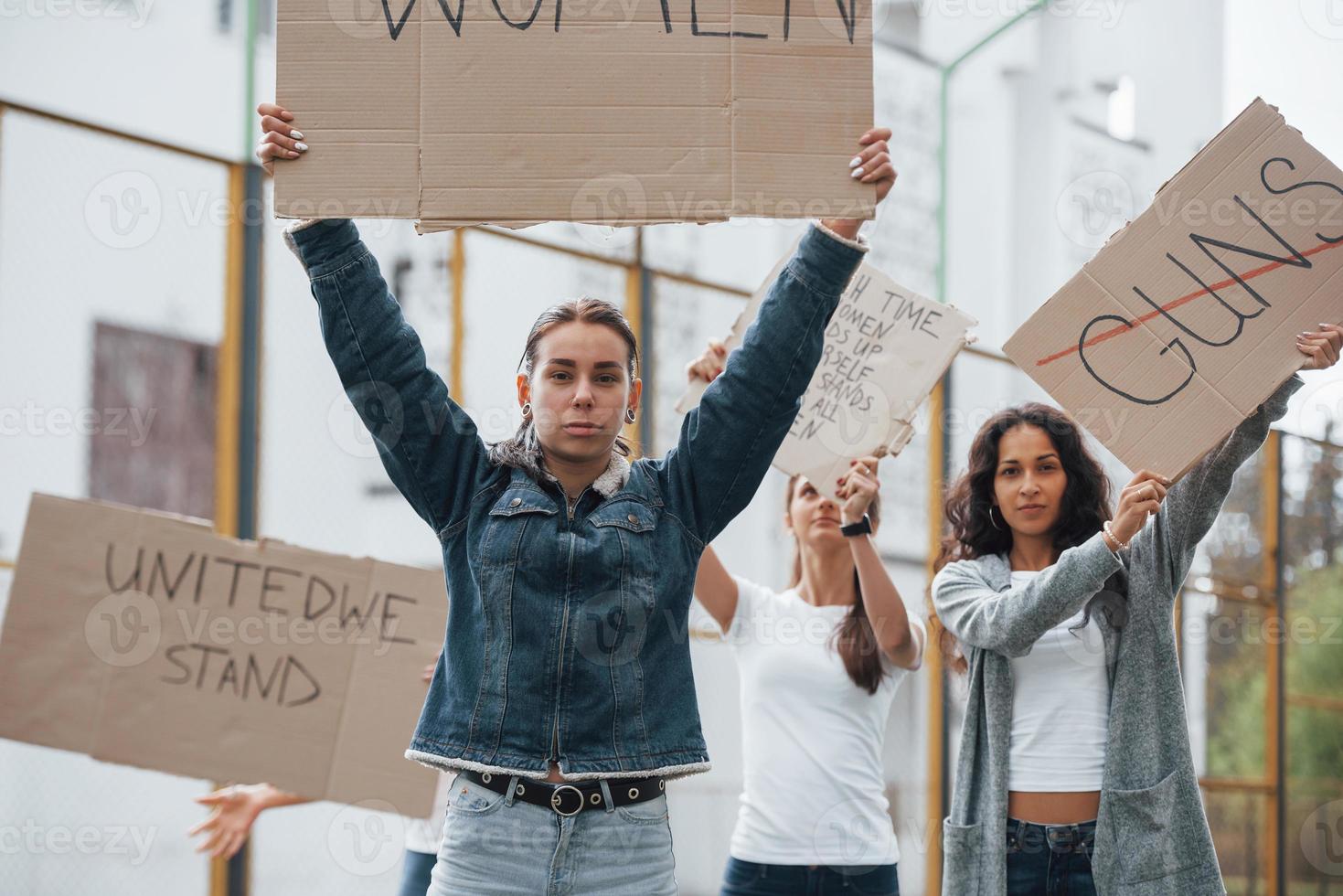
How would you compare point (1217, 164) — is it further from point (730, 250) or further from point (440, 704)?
point (730, 250)

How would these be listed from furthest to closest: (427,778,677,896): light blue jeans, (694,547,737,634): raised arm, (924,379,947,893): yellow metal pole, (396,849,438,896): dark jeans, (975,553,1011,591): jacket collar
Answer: (924,379,947,893): yellow metal pole < (694,547,737,634): raised arm < (396,849,438,896): dark jeans < (975,553,1011,591): jacket collar < (427,778,677,896): light blue jeans

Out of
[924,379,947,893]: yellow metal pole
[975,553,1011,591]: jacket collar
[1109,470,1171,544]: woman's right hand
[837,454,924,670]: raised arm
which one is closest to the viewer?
[1109,470,1171,544]: woman's right hand

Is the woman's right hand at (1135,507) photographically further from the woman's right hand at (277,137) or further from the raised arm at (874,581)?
the woman's right hand at (277,137)

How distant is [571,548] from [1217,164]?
60.9 inches

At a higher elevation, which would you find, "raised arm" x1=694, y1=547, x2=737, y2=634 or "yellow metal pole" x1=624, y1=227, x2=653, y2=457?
"yellow metal pole" x1=624, y1=227, x2=653, y2=457

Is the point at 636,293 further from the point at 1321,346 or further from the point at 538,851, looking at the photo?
the point at 538,851

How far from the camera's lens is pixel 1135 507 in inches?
98.8

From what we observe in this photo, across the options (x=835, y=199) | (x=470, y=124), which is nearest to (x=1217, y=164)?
(x=835, y=199)

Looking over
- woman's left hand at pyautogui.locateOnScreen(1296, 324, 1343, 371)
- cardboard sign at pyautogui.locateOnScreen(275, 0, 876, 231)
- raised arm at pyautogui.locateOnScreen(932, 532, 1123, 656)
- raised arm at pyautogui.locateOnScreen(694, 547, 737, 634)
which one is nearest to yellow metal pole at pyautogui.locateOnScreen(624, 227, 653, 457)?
raised arm at pyautogui.locateOnScreen(694, 547, 737, 634)

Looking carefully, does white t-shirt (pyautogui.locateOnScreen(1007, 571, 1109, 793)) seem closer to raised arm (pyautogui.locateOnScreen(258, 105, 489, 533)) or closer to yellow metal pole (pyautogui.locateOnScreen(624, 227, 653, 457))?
raised arm (pyautogui.locateOnScreen(258, 105, 489, 533))

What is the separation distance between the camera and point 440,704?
6.17 feet

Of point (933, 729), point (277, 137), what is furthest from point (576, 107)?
point (933, 729)

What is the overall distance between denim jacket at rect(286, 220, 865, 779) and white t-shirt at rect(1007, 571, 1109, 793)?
975 mm

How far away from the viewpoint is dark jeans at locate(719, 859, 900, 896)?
3150mm
